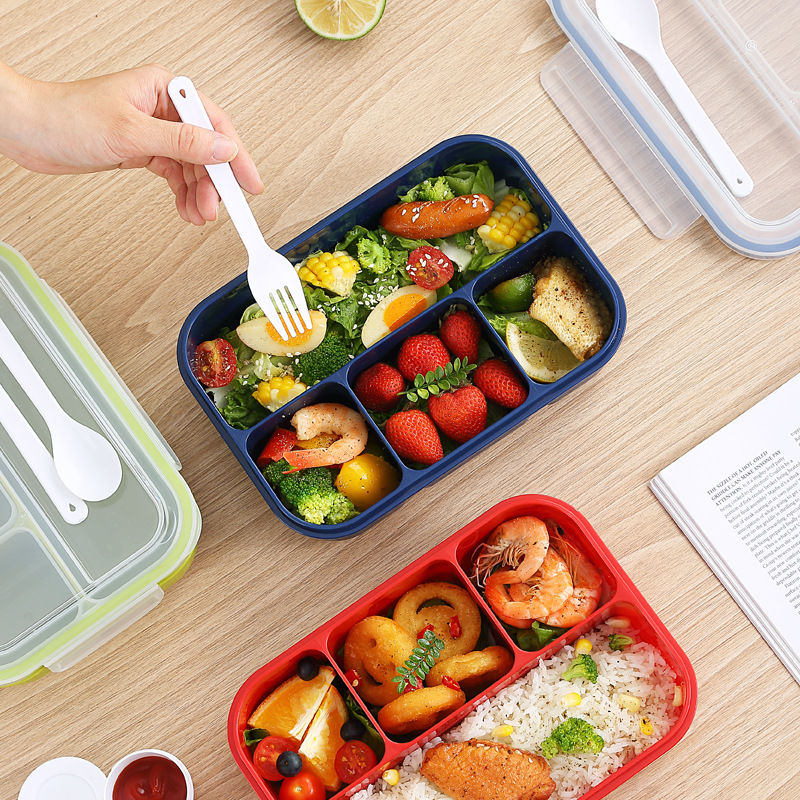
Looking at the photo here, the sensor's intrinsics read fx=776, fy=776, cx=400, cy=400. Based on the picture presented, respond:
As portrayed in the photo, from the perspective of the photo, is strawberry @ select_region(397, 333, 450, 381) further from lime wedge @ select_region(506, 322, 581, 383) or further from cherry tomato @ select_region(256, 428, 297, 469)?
cherry tomato @ select_region(256, 428, 297, 469)

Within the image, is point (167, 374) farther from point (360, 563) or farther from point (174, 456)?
point (360, 563)

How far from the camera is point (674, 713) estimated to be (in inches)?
59.4

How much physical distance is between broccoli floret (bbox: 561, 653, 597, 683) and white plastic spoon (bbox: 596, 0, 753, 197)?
1088 millimetres

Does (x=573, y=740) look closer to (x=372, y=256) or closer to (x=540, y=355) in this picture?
(x=540, y=355)

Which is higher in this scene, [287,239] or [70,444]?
[287,239]

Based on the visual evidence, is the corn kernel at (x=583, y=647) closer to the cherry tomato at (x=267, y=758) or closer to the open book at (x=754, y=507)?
the open book at (x=754, y=507)

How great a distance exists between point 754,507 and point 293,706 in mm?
1075

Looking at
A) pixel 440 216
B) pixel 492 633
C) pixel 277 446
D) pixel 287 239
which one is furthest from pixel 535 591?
pixel 287 239

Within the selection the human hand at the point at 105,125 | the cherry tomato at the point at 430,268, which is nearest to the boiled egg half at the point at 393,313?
the cherry tomato at the point at 430,268

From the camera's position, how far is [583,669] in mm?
1512

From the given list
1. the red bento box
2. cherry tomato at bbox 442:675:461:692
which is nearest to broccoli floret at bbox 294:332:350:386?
the red bento box

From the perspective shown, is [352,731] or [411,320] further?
[411,320]

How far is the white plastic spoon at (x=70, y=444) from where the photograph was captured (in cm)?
152

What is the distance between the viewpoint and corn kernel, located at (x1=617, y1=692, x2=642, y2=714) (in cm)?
151
